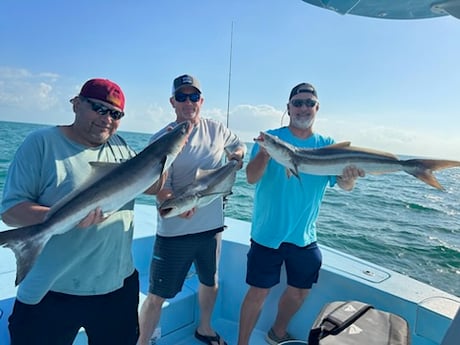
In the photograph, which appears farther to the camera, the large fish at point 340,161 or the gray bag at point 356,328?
the large fish at point 340,161

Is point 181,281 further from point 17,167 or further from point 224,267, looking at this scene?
point 17,167

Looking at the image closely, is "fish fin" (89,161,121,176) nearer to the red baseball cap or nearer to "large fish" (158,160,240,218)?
the red baseball cap

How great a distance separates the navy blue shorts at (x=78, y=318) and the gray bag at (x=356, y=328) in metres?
1.12

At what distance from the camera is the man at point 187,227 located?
2592 millimetres

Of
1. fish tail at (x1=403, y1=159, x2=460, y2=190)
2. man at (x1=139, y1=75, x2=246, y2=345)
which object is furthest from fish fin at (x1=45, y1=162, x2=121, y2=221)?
fish tail at (x1=403, y1=159, x2=460, y2=190)

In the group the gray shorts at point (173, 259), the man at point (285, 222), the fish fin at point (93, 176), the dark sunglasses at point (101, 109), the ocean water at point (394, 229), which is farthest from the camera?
the ocean water at point (394, 229)

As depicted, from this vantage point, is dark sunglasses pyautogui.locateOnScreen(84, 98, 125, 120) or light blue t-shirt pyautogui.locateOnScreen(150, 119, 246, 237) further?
light blue t-shirt pyautogui.locateOnScreen(150, 119, 246, 237)

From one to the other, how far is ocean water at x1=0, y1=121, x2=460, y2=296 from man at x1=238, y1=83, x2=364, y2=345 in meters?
3.96

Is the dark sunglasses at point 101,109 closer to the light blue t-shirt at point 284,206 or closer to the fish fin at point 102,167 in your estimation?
the fish fin at point 102,167

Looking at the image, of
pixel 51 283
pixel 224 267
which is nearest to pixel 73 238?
pixel 51 283

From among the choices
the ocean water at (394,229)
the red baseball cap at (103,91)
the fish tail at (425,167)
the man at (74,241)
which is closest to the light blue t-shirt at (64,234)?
the man at (74,241)

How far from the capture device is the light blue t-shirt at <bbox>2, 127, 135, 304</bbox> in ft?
5.29

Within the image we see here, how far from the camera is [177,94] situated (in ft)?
8.80

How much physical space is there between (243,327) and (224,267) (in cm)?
90
